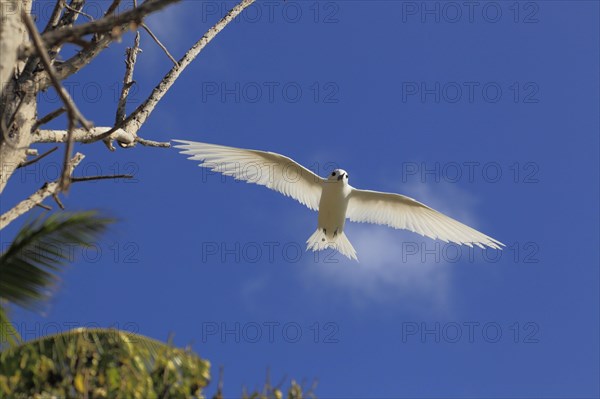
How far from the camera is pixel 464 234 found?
1609 centimetres

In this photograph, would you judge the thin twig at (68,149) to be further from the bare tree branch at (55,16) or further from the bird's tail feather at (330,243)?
the bird's tail feather at (330,243)

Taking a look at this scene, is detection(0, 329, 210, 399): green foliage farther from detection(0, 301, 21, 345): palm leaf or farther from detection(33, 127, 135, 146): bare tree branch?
detection(33, 127, 135, 146): bare tree branch

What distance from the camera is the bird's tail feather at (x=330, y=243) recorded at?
16078mm

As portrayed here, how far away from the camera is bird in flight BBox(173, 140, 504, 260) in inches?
605

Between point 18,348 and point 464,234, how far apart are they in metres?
10.2

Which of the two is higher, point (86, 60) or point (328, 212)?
point (328, 212)

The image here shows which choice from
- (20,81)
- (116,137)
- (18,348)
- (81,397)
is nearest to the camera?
(81,397)

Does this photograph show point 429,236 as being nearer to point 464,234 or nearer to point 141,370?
point 464,234

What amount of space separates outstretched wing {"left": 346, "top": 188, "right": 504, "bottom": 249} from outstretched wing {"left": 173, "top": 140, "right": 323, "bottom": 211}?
879 millimetres

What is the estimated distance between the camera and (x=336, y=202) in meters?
15.8

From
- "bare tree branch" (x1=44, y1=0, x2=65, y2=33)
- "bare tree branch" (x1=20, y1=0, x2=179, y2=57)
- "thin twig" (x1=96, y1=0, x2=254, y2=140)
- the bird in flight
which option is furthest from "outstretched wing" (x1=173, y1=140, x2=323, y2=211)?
"bare tree branch" (x1=20, y1=0, x2=179, y2=57)

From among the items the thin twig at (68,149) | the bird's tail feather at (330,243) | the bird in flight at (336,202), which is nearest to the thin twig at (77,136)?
the thin twig at (68,149)

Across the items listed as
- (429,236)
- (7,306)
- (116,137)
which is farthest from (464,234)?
(7,306)

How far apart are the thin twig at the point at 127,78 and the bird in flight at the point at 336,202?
395 cm
